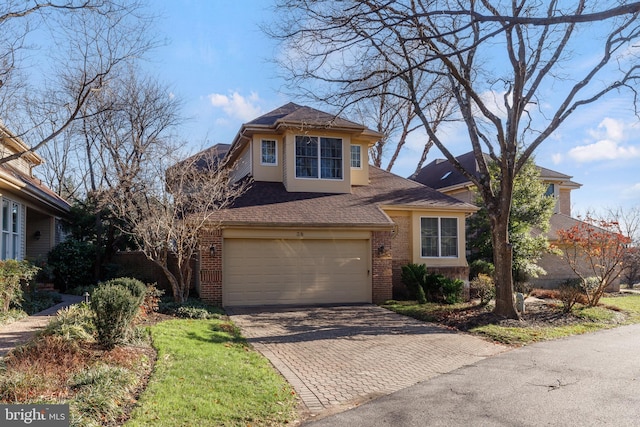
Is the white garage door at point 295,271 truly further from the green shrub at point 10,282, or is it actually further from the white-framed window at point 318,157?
the green shrub at point 10,282

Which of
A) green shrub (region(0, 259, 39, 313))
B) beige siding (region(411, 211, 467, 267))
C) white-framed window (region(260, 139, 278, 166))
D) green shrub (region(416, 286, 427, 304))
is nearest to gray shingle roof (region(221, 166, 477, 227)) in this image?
beige siding (region(411, 211, 467, 267))

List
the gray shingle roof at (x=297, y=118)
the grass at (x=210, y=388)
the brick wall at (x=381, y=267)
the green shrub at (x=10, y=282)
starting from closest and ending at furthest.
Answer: the grass at (x=210, y=388) < the green shrub at (x=10, y=282) < the brick wall at (x=381, y=267) < the gray shingle roof at (x=297, y=118)

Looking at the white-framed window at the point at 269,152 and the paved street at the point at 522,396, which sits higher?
the white-framed window at the point at 269,152

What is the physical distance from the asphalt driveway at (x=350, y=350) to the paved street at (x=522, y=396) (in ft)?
1.44

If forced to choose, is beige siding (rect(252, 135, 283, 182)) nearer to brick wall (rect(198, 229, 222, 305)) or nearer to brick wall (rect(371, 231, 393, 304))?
brick wall (rect(198, 229, 222, 305))

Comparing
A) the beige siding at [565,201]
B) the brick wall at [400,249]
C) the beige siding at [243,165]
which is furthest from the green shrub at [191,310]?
the beige siding at [565,201]

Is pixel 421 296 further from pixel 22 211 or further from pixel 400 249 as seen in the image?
pixel 22 211

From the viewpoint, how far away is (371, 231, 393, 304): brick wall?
53.2ft

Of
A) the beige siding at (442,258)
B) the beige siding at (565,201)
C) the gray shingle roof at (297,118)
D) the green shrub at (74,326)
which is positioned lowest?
the green shrub at (74,326)

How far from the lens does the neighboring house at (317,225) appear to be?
49.5 feet

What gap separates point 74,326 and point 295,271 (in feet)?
27.0

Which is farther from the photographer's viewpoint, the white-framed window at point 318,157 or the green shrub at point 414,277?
the white-framed window at point 318,157

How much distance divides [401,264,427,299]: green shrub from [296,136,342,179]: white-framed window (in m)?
4.35

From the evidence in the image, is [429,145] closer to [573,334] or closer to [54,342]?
[573,334]
